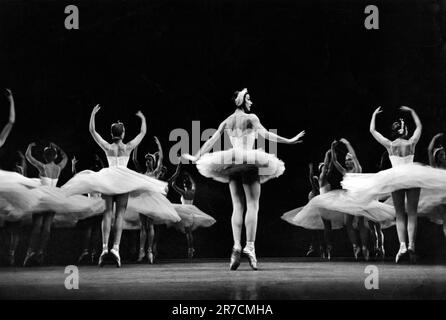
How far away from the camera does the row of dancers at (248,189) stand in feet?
18.2

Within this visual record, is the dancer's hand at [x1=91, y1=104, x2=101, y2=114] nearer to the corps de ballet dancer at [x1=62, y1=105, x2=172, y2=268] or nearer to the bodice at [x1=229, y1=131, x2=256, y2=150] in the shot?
the corps de ballet dancer at [x1=62, y1=105, x2=172, y2=268]

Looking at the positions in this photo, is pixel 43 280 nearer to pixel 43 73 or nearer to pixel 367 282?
pixel 43 73

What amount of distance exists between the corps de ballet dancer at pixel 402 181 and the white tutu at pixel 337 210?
78mm

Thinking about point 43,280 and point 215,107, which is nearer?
point 43,280

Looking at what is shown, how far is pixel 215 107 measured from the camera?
588cm

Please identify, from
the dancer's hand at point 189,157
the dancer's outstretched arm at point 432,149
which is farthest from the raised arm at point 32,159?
the dancer's outstretched arm at point 432,149

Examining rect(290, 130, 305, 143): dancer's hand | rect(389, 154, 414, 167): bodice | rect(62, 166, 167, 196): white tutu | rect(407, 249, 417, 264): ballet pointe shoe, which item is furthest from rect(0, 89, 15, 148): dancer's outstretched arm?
rect(407, 249, 417, 264): ballet pointe shoe

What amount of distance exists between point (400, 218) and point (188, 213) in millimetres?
2026

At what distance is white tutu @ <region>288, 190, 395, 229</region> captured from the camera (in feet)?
19.1

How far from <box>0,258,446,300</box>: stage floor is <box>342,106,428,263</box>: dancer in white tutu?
0.42 meters

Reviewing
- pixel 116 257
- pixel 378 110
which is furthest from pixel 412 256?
pixel 116 257

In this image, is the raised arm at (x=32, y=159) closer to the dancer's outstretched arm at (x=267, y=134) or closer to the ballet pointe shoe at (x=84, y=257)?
the ballet pointe shoe at (x=84, y=257)

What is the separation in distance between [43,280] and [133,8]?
9.02 feet
